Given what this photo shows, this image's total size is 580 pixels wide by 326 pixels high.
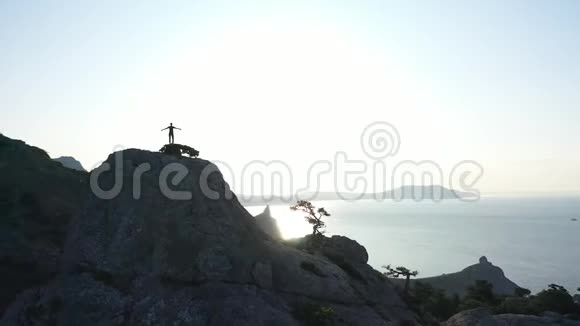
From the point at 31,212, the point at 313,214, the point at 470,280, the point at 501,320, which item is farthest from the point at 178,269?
the point at 470,280

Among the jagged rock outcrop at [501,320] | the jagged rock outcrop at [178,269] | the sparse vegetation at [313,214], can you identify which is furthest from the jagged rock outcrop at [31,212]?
the jagged rock outcrop at [501,320]

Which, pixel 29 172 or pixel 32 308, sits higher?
pixel 29 172

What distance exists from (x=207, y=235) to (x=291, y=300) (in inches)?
459

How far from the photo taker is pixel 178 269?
39656 millimetres

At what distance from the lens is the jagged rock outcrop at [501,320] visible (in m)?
49.4

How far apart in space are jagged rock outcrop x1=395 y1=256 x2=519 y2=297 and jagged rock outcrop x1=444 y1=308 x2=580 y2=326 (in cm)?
11204

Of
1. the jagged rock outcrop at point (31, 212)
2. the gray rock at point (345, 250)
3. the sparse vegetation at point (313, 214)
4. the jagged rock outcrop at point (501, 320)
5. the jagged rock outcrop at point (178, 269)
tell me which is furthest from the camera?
the sparse vegetation at point (313, 214)

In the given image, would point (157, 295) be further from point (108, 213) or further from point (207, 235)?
point (108, 213)

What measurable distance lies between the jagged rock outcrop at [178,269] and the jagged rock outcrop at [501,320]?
7996 millimetres

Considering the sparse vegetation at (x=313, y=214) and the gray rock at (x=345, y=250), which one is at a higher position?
the sparse vegetation at (x=313, y=214)

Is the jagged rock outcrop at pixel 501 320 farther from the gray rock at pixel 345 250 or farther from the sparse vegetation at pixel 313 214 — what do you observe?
the sparse vegetation at pixel 313 214

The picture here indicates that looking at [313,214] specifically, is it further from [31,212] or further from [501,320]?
[31,212]

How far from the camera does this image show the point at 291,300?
135 ft

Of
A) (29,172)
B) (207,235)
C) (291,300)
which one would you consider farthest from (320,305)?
(29,172)
